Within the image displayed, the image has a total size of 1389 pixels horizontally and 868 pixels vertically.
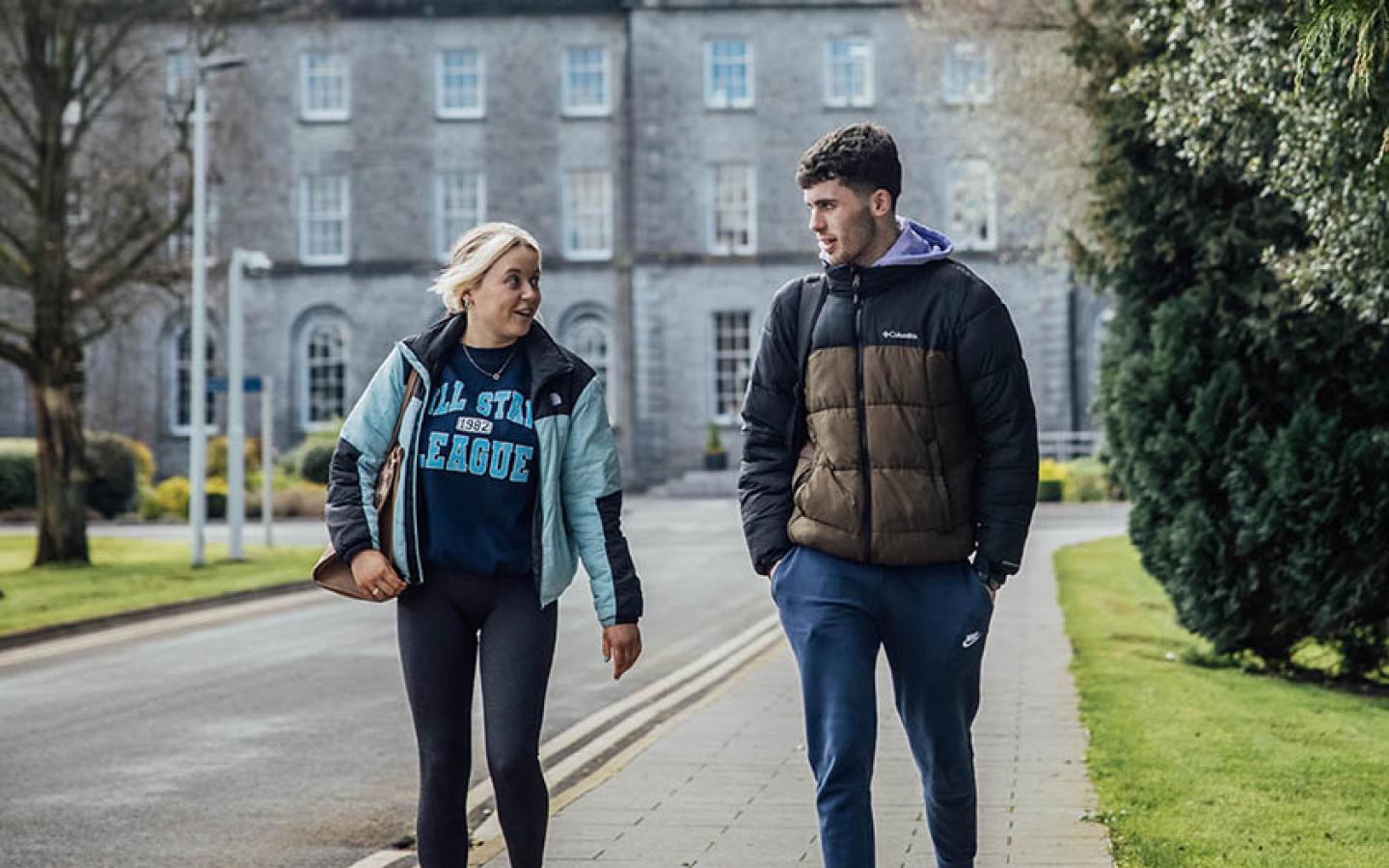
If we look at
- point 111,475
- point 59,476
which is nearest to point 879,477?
point 59,476

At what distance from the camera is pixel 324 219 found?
52.8m

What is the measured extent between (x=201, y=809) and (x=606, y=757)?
7.04 ft

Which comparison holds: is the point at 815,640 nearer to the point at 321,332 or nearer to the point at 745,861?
the point at 745,861

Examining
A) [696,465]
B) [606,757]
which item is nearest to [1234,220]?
[606,757]

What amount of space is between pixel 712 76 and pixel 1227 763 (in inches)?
1752

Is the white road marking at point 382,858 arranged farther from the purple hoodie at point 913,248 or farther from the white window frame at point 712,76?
the white window frame at point 712,76

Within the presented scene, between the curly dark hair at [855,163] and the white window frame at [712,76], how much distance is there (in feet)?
156

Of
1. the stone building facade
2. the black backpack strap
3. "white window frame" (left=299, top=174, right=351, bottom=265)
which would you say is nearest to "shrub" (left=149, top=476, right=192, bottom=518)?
the stone building facade

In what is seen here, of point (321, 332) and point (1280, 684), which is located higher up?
point (321, 332)

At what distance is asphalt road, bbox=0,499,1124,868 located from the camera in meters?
7.83

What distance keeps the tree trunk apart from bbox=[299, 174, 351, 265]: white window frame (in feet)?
85.7

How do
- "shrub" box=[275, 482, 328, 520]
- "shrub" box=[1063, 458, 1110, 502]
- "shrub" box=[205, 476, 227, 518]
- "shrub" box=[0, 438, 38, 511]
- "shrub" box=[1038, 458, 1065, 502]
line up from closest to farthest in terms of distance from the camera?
"shrub" box=[205, 476, 227, 518]
"shrub" box=[0, 438, 38, 511]
"shrub" box=[275, 482, 328, 520]
"shrub" box=[1038, 458, 1065, 502]
"shrub" box=[1063, 458, 1110, 502]

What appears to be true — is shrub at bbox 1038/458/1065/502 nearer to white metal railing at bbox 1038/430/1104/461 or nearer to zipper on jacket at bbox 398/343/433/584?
white metal railing at bbox 1038/430/1104/461

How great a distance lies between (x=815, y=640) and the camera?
16.8 feet
